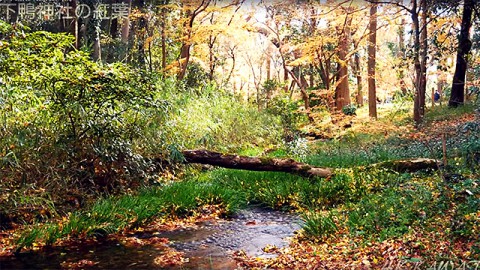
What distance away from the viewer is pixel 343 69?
16.1m

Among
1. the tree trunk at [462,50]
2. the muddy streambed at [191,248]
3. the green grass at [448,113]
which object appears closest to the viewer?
the muddy streambed at [191,248]

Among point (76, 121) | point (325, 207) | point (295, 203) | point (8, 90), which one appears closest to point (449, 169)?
point (325, 207)

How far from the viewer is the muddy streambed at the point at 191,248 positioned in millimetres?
3857

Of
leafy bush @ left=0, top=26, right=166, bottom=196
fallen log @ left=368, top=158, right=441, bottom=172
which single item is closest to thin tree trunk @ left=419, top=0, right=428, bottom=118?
fallen log @ left=368, top=158, right=441, bottom=172

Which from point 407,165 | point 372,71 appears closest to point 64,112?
point 407,165

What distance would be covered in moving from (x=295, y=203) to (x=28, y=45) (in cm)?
423

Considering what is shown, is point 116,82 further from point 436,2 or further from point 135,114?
point 436,2

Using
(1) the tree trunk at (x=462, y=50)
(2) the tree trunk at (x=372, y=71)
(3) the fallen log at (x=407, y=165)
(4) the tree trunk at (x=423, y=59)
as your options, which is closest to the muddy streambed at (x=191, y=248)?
(3) the fallen log at (x=407, y=165)

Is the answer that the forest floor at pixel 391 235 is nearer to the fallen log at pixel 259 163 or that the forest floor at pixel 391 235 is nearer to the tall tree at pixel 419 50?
the fallen log at pixel 259 163

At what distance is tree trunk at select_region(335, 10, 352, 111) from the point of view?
14.4m

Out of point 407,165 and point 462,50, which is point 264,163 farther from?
point 462,50

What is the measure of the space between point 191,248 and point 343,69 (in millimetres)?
13164

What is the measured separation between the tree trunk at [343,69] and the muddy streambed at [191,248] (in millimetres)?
10080

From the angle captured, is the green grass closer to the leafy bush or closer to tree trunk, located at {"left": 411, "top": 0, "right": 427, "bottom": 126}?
tree trunk, located at {"left": 411, "top": 0, "right": 427, "bottom": 126}
